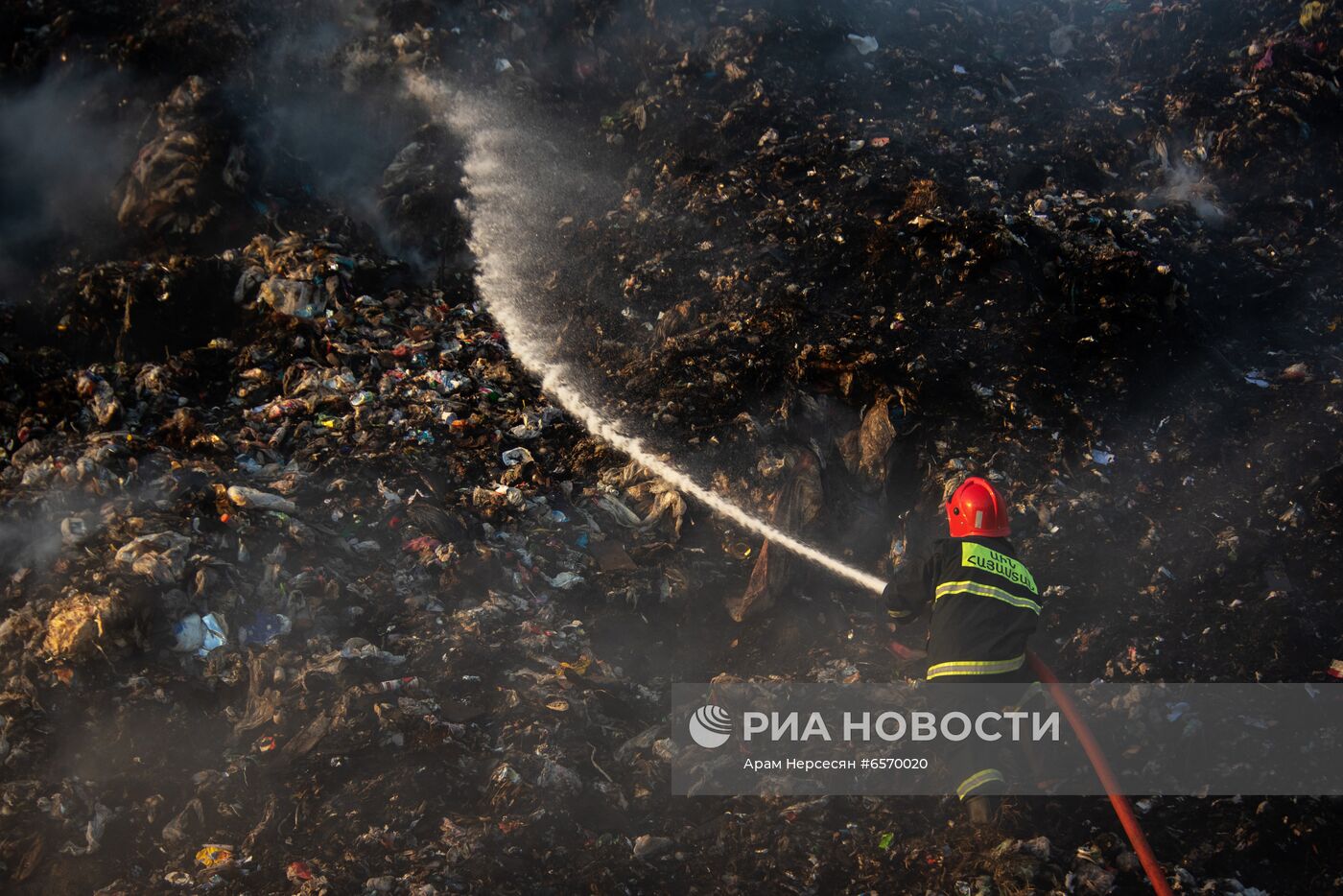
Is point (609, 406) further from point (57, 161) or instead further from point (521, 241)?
point (57, 161)

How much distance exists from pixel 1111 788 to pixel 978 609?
2.51 feet

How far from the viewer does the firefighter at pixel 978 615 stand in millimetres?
3201

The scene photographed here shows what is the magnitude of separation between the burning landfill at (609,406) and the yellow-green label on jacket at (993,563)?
0.64 m

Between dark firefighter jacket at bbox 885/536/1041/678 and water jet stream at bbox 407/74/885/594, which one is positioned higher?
water jet stream at bbox 407/74/885/594

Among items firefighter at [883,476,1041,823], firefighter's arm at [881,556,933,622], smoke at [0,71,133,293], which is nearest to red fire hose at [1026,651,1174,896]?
firefighter at [883,476,1041,823]

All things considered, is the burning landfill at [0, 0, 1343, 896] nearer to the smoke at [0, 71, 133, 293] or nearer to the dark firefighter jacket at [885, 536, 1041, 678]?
the smoke at [0, 71, 133, 293]

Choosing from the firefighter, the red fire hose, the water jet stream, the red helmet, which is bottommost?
the red fire hose

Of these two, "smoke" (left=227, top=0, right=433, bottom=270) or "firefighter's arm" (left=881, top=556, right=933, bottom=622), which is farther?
"smoke" (left=227, top=0, right=433, bottom=270)

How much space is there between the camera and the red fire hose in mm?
2805

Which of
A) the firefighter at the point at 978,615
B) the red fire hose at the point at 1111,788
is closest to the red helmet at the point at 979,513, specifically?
the firefighter at the point at 978,615

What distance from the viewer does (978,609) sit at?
10.6 feet

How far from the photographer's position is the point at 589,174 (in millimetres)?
6219

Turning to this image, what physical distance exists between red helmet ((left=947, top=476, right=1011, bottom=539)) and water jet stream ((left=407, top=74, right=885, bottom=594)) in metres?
0.91

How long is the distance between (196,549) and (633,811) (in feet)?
8.00
